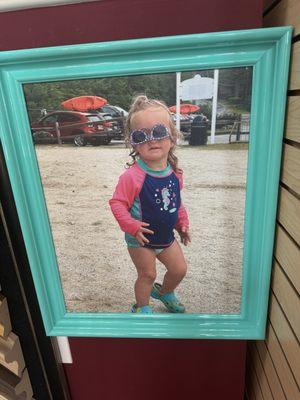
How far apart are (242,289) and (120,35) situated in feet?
2.29

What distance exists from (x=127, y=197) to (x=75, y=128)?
206 millimetres

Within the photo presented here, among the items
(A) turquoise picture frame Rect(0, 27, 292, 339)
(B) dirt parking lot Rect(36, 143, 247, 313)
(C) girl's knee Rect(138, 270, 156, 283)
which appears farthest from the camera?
(C) girl's knee Rect(138, 270, 156, 283)

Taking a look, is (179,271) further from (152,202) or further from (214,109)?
(214,109)

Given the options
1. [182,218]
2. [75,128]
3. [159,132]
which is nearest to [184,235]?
[182,218]

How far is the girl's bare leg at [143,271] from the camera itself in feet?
2.84

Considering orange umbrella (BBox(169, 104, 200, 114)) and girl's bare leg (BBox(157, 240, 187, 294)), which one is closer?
orange umbrella (BBox(169, 104, 200, 114))

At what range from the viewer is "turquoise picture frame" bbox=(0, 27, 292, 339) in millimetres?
677

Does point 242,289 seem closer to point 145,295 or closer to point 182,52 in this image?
point 145,295

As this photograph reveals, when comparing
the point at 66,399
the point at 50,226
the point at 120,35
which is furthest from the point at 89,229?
the point at 66,399

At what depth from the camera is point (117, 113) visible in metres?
0.75

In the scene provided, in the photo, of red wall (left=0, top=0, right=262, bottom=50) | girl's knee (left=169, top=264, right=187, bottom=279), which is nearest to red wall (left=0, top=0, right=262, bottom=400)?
red wall (left=0, top=0, right=262, bottom=50)

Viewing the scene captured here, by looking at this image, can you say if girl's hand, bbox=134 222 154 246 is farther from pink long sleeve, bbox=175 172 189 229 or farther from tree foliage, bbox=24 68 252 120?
tree foliage, bbox=24 68 252 120

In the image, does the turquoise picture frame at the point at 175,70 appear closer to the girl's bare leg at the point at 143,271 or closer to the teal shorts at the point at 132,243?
the girl's bare leg at the point at 143,271

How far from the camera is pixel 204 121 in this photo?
2.40 feet
